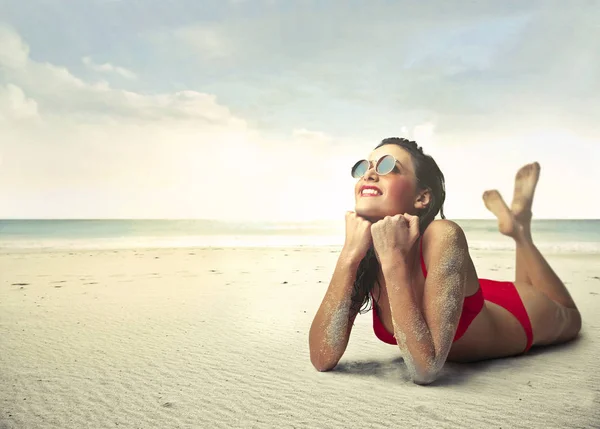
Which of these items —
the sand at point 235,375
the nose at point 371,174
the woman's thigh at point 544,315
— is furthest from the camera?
the woman's thigh at point 544,315

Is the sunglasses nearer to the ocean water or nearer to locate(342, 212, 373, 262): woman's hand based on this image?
locate(342, 212, 373, 262): woman's hand

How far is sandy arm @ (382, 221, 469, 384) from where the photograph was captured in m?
1.91

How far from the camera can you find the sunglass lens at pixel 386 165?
2.12 meters

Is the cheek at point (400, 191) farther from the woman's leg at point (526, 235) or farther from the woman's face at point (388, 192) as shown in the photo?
the woman's leg at point (526, 235)

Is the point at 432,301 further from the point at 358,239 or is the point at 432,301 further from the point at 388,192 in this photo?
the point at 388,192

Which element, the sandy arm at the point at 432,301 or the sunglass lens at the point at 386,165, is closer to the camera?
the sandy arm at the point at 432,301

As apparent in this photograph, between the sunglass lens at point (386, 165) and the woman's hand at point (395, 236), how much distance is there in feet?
0.81

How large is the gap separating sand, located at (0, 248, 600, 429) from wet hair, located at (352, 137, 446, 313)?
39cm

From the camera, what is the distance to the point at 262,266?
727 centimetres

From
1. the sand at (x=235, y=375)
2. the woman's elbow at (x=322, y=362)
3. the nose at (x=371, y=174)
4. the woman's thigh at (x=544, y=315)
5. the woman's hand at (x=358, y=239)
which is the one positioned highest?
the nose at (x=371, y=174)

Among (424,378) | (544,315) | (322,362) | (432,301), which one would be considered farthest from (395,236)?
(544,315)

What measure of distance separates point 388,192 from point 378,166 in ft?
0.41

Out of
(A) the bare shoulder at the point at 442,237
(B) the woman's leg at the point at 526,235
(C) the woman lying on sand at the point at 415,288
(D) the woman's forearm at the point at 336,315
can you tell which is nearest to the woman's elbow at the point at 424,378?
(C) the woman lying on sand at the point at 415,288

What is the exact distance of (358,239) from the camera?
2.04 metres
